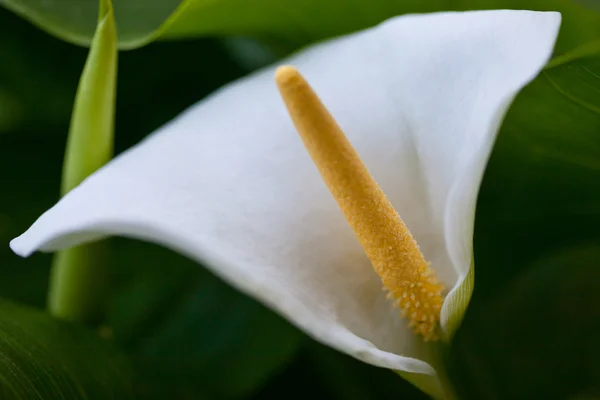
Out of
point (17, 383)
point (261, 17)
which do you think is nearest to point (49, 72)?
point (261, 17)

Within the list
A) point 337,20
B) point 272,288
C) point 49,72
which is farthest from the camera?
point 49,72

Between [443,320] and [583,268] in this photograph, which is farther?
[583,268]

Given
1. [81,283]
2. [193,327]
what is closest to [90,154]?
[81,283]

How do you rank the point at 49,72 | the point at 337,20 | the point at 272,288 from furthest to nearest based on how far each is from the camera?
the point at 49,72
the point at 337,20
the point at 272,288

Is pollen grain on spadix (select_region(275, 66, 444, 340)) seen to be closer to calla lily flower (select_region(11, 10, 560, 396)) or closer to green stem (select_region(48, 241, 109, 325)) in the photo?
calla lily flower (select_region(11, 10, 560, 396))

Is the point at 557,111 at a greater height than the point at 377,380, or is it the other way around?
the point at 557,111

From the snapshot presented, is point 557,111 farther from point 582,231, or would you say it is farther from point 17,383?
point 17,383

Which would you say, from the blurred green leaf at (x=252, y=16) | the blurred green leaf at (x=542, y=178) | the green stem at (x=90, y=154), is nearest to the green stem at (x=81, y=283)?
the green stem at (x=90, y=154)
